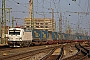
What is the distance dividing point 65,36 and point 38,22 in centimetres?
8343

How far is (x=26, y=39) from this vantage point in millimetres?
35375

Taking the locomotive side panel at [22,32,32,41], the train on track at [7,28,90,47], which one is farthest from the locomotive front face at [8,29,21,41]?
the locomotive side panel at [22,32,32,41]

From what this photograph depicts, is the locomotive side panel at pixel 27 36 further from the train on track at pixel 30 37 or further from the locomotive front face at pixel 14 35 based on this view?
the locomotive front face at pixel 14 35

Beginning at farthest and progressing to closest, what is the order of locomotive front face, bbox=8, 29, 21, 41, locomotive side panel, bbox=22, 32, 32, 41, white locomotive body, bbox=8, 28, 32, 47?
locomotive side panel, bbox=22, 32, 32, 41
locomotive front face, bbox=8, 29, 21, 41
white locomotive body, bbox=8, 28, 32, 47

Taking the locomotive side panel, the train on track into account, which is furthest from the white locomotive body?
the locomotive side panel

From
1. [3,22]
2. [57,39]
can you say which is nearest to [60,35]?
[57,39]

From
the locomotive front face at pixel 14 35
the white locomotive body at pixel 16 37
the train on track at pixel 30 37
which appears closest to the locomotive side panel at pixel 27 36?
the train on track at pixel 30 37

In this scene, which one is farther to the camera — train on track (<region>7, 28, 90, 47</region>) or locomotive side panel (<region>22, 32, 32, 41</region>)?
locomotive side panel (<region>22, 32, 32, 41</region>)

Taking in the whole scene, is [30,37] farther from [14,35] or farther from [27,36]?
[14,35]

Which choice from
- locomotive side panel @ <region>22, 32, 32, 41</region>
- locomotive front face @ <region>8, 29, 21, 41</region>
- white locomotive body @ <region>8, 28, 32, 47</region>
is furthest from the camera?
locomotive side panel @ <region>22, 32, 32, 41</region>

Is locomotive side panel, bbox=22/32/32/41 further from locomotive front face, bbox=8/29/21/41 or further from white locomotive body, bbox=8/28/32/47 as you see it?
locomotive front face, bbox=8/29/21/41

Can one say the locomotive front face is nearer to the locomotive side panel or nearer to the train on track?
the train on track

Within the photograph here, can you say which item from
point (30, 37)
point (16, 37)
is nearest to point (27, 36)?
point (30, 37)

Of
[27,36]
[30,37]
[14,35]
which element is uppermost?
[14,35]
